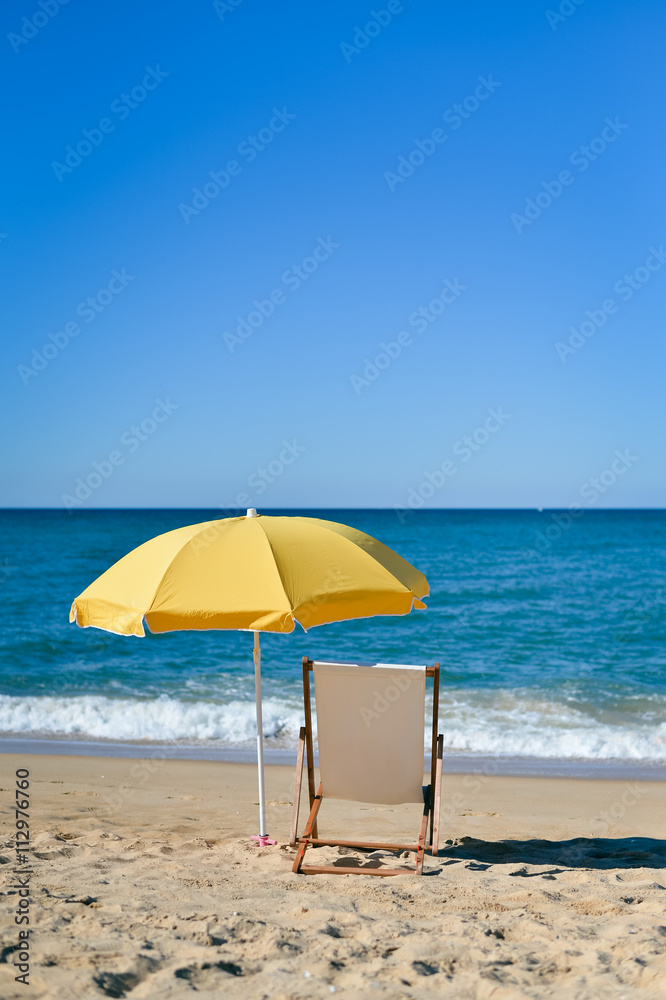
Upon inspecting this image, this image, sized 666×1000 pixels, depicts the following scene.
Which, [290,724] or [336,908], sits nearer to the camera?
[336,908]

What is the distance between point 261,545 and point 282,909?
5.62 ft

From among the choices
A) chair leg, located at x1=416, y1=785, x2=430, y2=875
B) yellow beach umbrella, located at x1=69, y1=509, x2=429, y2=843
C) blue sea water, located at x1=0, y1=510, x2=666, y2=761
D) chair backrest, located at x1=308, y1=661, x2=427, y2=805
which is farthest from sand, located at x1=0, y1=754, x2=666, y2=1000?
blue sea water, located at x1=0, y1=510, x2=666, y2=761

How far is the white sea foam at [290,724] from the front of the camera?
8266 mm

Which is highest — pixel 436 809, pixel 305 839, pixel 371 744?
pixel 371 744

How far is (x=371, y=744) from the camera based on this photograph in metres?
4.28

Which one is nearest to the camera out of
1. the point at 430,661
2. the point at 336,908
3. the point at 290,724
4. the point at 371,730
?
the point at 336,908

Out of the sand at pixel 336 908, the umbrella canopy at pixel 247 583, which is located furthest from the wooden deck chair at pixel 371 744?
the umbrella canopy at pixel 247 583

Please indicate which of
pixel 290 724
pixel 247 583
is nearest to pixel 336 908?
pixel 247 583

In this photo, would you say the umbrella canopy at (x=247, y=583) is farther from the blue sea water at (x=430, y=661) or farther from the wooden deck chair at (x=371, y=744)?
the blue sea water at (x=430, y=661)

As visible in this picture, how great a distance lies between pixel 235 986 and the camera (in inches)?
103

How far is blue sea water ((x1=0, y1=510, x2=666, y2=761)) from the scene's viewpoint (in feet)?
28.8

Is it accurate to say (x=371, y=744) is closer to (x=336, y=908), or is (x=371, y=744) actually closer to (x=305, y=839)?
(x=305, y=839)

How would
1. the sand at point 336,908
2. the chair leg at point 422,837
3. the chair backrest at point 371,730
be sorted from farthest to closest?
the chair backrest at point 371,730 < the chair leg at point 422,837 < the sand at point 336,908

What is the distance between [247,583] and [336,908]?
1538 millimetres
